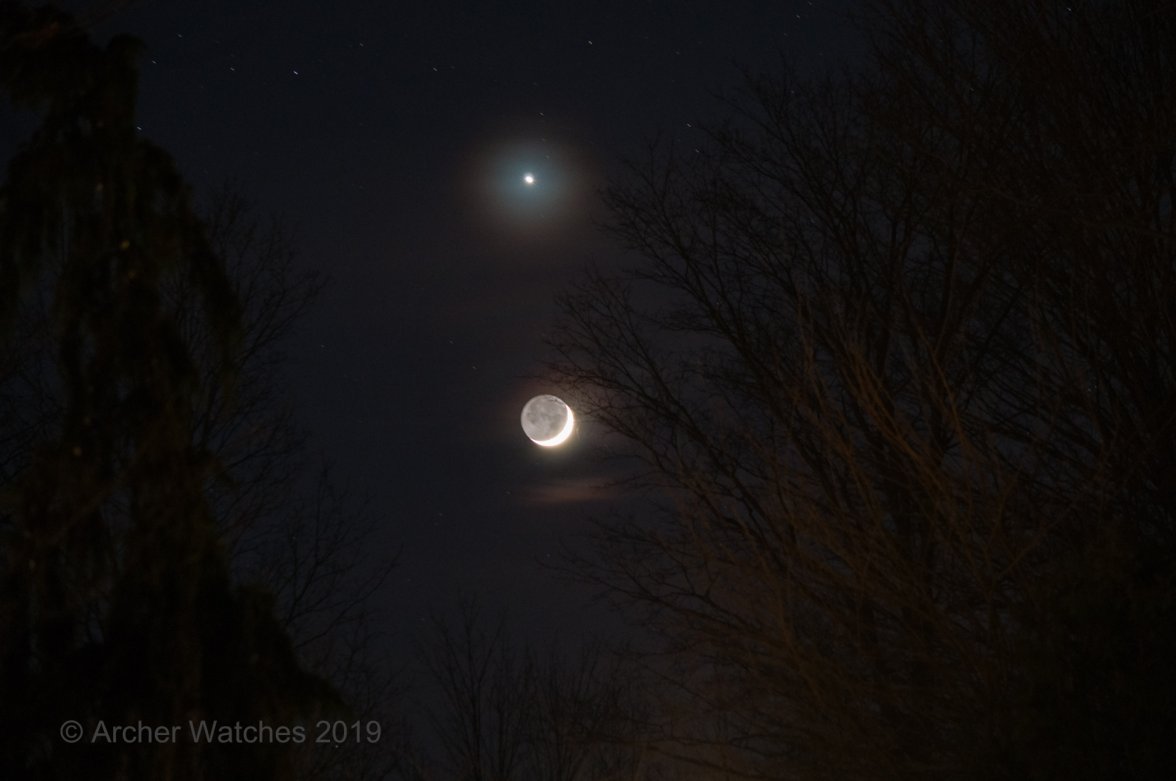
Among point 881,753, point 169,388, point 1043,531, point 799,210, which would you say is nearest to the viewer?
point 169,388

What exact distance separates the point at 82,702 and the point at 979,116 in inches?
253

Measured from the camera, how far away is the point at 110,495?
16.4 ft

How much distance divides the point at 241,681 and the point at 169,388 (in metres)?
1.31

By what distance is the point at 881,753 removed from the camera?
270 inches

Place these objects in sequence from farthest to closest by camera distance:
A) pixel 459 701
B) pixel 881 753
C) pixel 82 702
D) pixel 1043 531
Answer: pixel 459 701
pixel 881 753
pixel 1043 531
pixel 82 702

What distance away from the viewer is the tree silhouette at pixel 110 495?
15.9 ft

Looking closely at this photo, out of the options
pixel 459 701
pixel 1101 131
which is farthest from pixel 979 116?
pixel 459 701

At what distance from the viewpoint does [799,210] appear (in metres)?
12.0

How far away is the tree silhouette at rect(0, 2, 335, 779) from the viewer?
4.83 metres

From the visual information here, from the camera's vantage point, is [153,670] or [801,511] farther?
[801,511]

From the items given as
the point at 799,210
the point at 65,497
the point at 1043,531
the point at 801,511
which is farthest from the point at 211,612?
the point at 799,210

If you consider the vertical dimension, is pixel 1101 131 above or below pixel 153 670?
above

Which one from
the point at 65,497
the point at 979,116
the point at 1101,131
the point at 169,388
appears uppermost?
the point at 979,116

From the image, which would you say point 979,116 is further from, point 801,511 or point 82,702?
point 82,702
